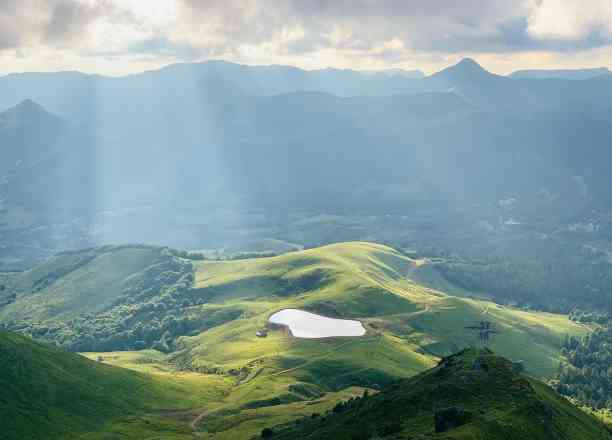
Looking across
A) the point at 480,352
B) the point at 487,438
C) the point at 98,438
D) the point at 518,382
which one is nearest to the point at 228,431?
the point at 98,438

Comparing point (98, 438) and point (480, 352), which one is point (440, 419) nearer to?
point (480, 352)

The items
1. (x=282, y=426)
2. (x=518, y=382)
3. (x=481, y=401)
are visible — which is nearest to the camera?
(x=481, y=401)

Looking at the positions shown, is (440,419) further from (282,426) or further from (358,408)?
(282,426)

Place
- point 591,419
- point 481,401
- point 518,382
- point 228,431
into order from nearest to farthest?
point 481,401, point 518,382, point 591,419, point 228,431

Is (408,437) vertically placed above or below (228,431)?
above

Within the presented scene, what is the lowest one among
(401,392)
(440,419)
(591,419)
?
(591,419)

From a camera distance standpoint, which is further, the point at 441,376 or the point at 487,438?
the point at 441,376

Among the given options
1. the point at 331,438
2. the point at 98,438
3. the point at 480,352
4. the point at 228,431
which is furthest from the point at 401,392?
the point at 98,438
